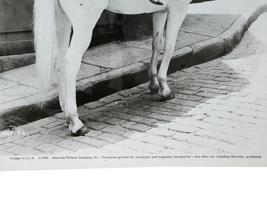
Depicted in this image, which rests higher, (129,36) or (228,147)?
(129,36)

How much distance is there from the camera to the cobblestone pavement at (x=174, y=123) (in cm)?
262

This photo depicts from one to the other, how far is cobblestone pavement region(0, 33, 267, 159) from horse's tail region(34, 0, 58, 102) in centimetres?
37

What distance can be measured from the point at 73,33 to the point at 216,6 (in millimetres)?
940

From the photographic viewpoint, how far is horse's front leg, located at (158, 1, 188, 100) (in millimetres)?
2867

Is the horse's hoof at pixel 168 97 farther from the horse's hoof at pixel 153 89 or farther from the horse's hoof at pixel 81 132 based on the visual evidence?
the horse's hoof at pixel 81 132

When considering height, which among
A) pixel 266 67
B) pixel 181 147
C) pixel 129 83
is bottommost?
pixel 181 147

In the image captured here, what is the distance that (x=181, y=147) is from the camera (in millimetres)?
2619

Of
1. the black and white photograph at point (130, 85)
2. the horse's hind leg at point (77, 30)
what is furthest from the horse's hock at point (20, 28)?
the horse's hind leg at point (77, 30)

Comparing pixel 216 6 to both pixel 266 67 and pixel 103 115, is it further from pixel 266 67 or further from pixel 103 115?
pixel 103 115

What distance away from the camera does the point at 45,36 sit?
250 centimetres

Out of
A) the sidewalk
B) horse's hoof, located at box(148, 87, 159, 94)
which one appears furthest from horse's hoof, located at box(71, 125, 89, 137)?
horse's hoof, located at box(148, 87, 159, 94)

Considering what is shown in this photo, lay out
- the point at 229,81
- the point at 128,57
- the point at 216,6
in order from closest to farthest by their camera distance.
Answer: the point at 216,6, the point at 229,81, the point at 128,57

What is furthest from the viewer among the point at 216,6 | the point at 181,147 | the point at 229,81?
the point at 229,81

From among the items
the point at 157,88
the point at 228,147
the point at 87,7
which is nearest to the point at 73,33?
the point at 87,7
